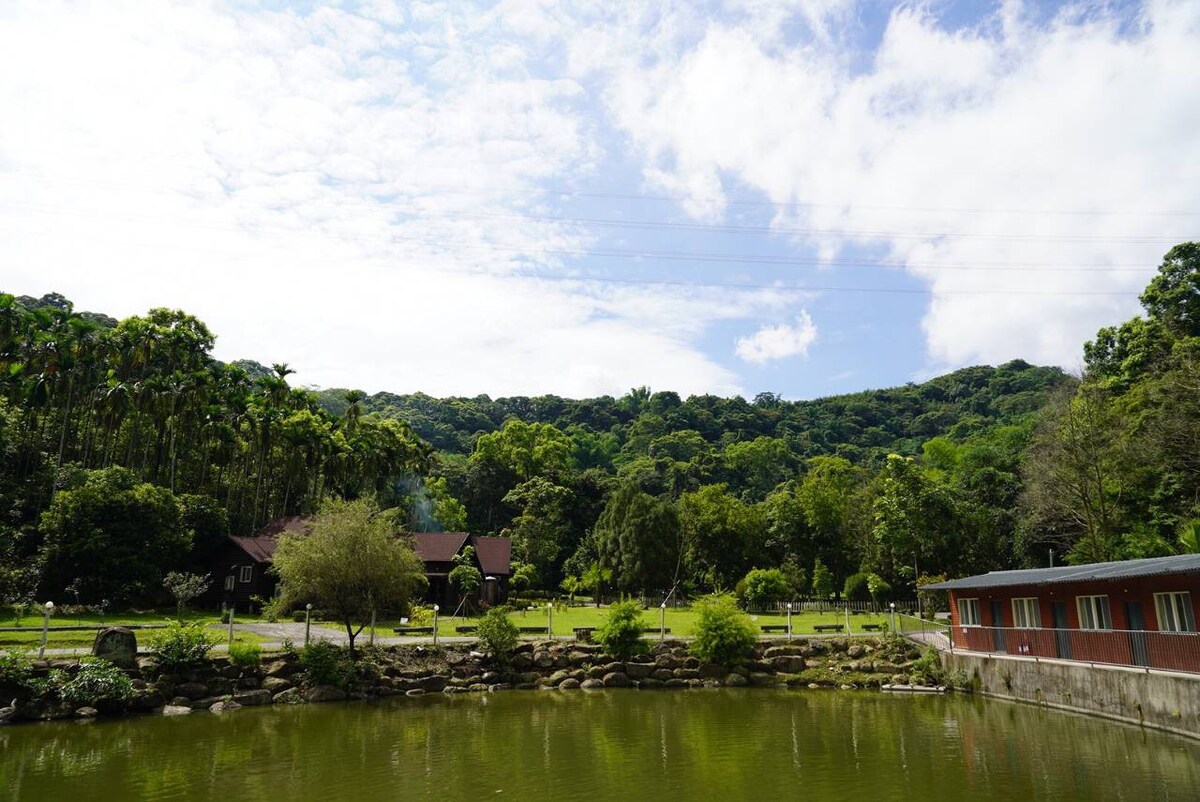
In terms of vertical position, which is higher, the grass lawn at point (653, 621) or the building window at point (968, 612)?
the building window at point (968, 612)

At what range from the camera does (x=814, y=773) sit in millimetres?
15336

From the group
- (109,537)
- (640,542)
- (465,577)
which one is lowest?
(465,577)

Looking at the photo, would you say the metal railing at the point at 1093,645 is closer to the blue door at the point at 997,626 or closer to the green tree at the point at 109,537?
the blue door at the point at 997,626

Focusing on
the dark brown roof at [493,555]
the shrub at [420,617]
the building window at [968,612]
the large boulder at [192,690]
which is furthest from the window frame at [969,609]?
the dark brown roof at [493,555]

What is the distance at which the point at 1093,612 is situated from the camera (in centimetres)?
2325

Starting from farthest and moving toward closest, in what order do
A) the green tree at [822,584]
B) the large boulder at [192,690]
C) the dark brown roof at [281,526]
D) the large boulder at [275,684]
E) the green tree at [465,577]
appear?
the green tree at [822,584], the dark brown roof at [281,526], the green tree at [465,577], the large boulder at [275,684], the large boulder at [192,690]

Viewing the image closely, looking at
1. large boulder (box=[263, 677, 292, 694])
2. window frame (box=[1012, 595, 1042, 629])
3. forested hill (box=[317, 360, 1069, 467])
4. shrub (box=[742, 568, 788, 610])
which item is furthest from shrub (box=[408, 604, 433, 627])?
forested hill (box=[317, 360, 1069, 467])

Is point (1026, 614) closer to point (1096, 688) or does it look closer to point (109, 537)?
point (1096, 688)

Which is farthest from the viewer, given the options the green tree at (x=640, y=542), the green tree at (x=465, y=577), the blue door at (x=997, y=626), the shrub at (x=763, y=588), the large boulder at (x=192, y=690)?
the green tree at (x=640, y=542)

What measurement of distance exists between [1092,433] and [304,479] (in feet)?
185

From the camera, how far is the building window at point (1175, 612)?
63.8 feet

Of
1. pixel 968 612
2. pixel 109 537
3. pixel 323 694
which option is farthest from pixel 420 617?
pixel 968 612

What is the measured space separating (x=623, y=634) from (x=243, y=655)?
47.6ft

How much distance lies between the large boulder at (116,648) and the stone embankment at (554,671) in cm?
45
